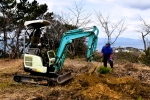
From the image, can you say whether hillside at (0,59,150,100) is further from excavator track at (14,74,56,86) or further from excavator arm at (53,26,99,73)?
excavator arm at (53,26,99,73)

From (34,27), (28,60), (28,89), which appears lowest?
(28,89)

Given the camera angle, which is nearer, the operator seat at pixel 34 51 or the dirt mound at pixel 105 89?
the dirt mound at pixel 105 89

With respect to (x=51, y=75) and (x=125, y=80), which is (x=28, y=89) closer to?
(x=51, y=75)

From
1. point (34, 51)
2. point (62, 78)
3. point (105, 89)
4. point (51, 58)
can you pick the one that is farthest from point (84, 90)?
point (34, 51)

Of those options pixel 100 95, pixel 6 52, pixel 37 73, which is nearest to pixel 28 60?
pixel 37 73

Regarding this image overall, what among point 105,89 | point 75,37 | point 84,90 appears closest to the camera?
point 105,89

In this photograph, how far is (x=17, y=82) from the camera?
460 inches

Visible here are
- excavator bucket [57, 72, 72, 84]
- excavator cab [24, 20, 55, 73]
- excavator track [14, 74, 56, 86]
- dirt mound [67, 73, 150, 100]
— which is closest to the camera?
dirt mound [67, 73, 150, 100]

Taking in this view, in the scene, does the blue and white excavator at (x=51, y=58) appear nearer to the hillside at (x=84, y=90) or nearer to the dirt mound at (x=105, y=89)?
the hillside at (x=84, y=90)

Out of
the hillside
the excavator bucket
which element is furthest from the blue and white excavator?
the hillside

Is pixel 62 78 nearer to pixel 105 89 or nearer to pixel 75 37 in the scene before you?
pixel 75 37

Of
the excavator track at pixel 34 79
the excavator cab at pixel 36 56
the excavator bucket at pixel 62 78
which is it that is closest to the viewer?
the excavator bucket at pixel 62 78

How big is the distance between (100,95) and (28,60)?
3.68 m

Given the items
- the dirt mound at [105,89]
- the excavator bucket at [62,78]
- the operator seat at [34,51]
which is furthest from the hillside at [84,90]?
the operator seat at [34,51]
